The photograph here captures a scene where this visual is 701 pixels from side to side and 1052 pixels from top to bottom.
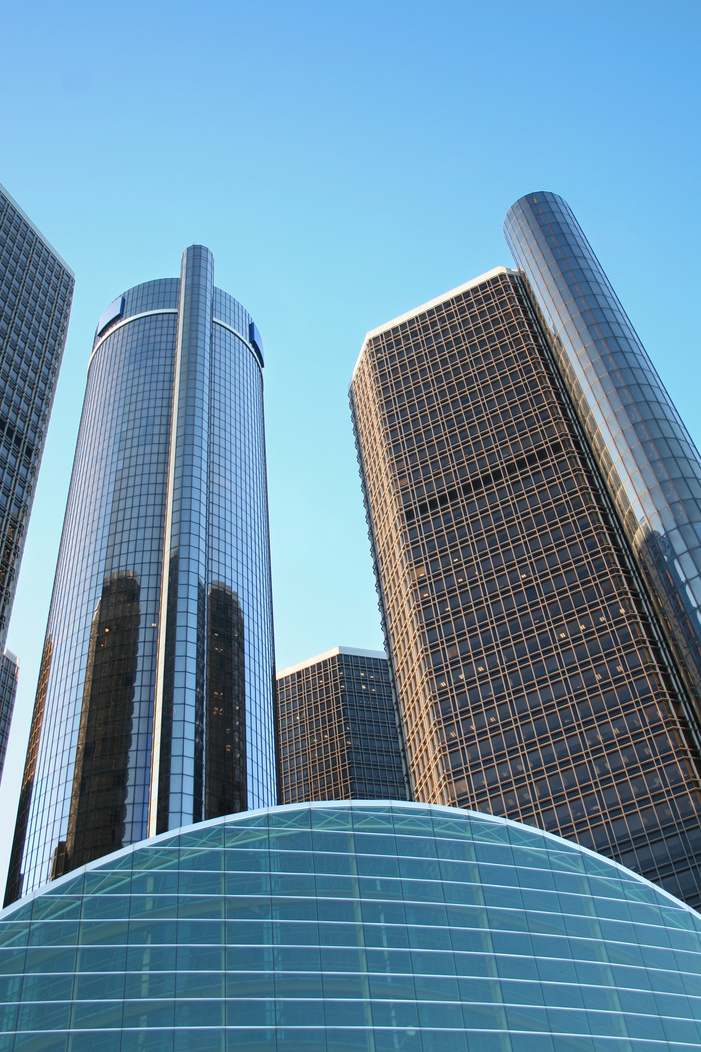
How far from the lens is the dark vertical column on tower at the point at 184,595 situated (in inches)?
4427

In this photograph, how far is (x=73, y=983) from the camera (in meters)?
37.0

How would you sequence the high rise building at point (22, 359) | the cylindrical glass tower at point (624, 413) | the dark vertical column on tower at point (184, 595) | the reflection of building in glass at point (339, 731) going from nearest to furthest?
the cylindrical glass tower at point (624, 413)
the dark vertical column on tower at point (184, 595)
the high rise building at point (22, 359)
the reflection of building in glass at point (339, 731)

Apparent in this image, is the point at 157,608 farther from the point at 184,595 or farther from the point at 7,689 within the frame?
the point at 7,689

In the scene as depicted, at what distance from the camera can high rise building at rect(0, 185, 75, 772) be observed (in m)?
115

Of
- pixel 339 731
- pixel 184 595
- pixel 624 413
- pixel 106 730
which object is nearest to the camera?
pixel 624 413

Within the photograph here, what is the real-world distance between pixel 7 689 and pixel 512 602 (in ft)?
361

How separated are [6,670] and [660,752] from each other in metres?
129

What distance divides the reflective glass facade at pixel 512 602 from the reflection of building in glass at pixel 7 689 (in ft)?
256

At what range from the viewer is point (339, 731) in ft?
520

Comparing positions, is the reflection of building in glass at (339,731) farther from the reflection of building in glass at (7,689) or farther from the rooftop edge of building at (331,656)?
the reflection of building in glass at (7,689)

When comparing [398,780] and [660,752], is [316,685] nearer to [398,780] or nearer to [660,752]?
[398,780]

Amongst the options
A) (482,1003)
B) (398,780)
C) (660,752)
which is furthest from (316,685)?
(482,1003)

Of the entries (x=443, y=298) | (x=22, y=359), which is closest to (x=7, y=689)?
(x=22, y=359)

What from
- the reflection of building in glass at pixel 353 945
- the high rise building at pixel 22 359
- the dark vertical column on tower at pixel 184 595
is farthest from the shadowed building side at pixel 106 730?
the reflection of building in glass at pixel 353 945
